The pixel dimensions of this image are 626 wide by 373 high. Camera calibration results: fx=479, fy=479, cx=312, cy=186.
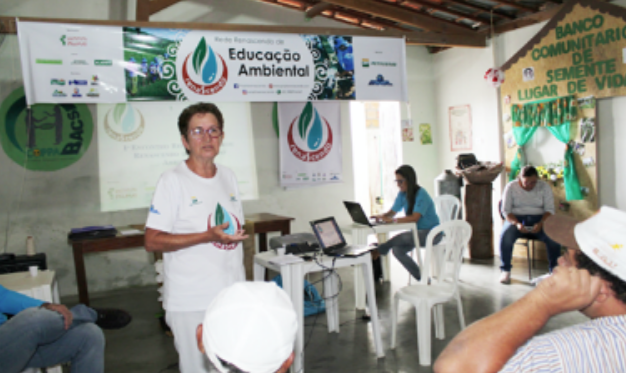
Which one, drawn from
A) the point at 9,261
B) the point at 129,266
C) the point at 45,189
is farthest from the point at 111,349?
the point at 45,189

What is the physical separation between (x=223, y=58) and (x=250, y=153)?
195 centimetres

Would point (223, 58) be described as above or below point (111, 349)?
above

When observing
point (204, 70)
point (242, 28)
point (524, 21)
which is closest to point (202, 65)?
point (204, 70)

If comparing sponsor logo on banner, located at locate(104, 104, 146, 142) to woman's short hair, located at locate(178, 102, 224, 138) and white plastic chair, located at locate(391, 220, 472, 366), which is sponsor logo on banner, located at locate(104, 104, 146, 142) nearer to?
white plastic chair, located at locate(391, 220, 472, 366)

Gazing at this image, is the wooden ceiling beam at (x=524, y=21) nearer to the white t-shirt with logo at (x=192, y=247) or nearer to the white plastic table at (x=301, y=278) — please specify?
the white plastic table at (x=301, y=278)

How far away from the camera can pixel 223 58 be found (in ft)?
14.0

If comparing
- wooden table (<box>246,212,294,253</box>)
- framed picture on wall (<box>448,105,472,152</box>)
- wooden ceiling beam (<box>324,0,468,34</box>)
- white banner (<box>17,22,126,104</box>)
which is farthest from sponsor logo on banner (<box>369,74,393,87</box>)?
framed picture on wall (<box>448,105,472,152</box>)

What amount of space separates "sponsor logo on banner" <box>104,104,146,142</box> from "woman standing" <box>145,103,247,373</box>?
148 inches

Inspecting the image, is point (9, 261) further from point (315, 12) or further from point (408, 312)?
point (315, 12)

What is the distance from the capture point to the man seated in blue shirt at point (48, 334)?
1.98 m

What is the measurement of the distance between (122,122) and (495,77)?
14.9 feet

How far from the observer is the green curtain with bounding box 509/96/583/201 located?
537cm

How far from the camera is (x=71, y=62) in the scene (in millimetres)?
3898

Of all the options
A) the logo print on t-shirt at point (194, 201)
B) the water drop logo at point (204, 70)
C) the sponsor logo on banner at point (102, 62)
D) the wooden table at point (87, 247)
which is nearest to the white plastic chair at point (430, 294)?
the logo print on t-shirt at point (194, 201)
